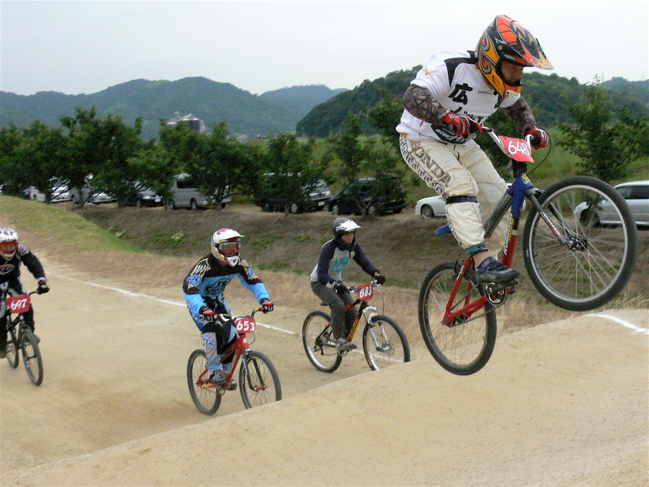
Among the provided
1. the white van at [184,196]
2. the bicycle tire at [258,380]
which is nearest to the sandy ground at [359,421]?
the bicycle tire at [258,380]

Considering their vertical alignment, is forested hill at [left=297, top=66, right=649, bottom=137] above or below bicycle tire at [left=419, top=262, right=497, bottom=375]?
above

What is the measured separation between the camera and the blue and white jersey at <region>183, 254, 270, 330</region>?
25.4 feet

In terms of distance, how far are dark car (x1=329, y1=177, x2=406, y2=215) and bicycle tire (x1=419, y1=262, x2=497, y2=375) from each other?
2098cm

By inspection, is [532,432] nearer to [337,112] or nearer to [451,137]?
[451,137]

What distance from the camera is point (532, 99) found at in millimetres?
22391

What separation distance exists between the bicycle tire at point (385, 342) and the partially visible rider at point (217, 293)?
2143mm

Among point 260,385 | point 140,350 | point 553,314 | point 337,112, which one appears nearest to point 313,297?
point 140,350

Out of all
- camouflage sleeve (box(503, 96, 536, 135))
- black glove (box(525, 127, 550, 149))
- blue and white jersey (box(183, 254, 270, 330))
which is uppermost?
camouflage sleeve (box(503, 96, 536, 135))

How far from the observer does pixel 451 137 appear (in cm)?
468

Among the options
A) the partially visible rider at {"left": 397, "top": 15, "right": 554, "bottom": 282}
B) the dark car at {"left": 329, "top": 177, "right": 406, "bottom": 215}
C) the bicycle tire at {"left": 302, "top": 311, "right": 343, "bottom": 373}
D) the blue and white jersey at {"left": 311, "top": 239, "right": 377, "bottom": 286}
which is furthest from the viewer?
the dark car at {"left": 329, "top": 177, "right": 406, "bottom": 215}

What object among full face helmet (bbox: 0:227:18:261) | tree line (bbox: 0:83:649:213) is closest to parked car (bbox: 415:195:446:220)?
tree line (bbox: 0:83:649:213)

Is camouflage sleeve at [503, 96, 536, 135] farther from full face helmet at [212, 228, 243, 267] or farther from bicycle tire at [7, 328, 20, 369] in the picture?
bicycle tire at [7, 328, 20, 369]

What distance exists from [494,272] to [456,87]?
1377 millimetres

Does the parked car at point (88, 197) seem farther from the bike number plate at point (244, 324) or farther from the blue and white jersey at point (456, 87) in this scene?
the blue and white jersey at point (456, 87)
